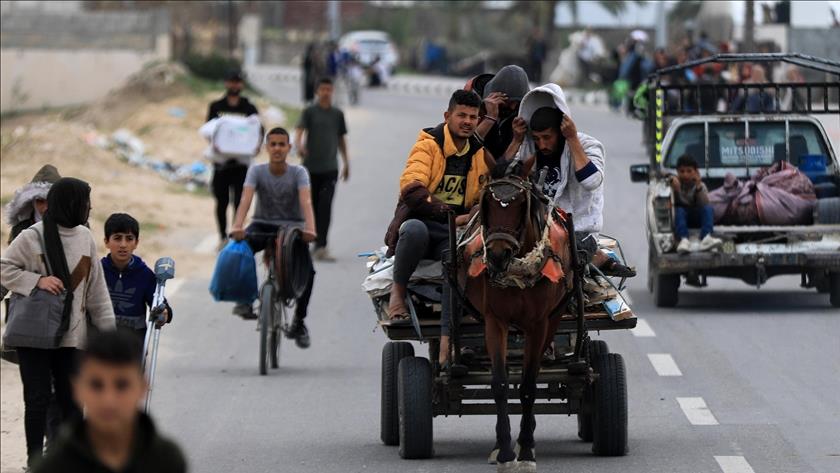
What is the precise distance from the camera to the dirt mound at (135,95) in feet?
126

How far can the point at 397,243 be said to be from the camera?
387 inches

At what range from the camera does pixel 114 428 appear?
450 cm

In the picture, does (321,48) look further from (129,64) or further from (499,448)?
(499,448)

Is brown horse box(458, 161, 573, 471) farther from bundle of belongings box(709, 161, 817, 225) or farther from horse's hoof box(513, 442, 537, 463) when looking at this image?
bundle of belongings box(709, 161, 817, 225)

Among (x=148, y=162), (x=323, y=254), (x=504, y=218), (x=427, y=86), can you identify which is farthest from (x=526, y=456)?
(x=427, y=86)

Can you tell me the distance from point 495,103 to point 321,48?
41.3 metres

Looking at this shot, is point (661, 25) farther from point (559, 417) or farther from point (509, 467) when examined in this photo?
point (509, 467)

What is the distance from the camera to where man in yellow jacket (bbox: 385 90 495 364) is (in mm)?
9695

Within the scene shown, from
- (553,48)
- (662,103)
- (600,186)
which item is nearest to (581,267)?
(600,186)

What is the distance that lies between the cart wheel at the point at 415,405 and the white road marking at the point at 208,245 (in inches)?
469

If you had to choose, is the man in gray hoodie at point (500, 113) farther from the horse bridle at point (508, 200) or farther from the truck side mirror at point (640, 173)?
the truck side mirror at point (640, 173)

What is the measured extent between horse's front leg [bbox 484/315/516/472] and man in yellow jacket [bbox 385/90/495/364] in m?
0.43

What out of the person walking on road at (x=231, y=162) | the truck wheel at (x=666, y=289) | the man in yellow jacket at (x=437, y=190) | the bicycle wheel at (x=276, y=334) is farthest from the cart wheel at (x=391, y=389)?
the person walking on road at (x=231, y=162)

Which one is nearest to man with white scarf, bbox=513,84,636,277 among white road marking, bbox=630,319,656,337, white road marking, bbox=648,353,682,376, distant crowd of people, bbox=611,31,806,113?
white road marking, bbox=648,353,682,376
